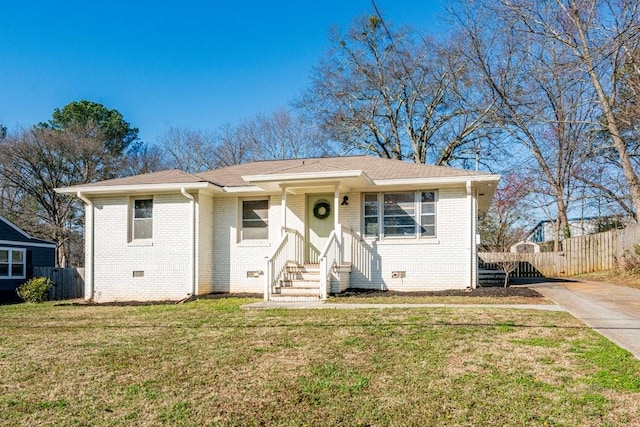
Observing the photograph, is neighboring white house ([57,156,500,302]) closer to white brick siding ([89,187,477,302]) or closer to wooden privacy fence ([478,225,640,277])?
white brick siding ([89,187,477,302])

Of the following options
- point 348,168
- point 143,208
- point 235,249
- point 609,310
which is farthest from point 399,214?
point 143,208

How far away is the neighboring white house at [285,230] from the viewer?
13.7m

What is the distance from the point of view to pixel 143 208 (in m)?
15.4

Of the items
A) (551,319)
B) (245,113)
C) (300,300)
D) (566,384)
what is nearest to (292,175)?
(300,300)

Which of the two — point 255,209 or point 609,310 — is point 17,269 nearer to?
point 255,209

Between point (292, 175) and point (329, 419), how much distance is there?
9267 mm

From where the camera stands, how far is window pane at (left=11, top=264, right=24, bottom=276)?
69.2ft

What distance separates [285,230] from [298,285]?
1.62 m

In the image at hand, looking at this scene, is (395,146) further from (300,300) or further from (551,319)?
(551,319)

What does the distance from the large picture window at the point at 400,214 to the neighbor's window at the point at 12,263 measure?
14.8 metres

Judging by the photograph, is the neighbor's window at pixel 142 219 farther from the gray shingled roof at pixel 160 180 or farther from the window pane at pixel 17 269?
the window pane at pixel 17 269

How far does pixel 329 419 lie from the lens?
181 inches

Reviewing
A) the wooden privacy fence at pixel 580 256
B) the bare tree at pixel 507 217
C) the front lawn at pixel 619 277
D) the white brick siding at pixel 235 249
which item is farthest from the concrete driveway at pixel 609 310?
the bare tree at pixel 507 217

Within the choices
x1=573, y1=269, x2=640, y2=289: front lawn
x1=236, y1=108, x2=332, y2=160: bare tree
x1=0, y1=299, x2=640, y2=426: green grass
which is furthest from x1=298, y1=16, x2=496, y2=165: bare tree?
x1=0, y1=299, x2=640, y2=426: green grass
